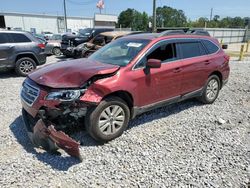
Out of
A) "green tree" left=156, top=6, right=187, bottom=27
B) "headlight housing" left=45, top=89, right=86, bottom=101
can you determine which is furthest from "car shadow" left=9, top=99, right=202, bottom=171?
"green tree" left=156, top=6, right=187, bottom=27

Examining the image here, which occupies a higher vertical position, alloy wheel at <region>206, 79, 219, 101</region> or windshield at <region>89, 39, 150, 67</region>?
windshield at <region>89, 39, 150, 67</region>

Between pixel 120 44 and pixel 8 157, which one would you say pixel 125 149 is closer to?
pixel 8 157

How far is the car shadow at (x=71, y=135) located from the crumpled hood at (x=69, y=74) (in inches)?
39.2

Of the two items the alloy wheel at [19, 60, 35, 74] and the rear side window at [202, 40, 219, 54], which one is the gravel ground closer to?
the rear side window at [202, 40, 219, 54]

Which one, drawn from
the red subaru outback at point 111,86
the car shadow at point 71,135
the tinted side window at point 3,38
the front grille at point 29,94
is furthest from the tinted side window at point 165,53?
the tinted side window at point 3,38

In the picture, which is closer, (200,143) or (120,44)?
(200,143)

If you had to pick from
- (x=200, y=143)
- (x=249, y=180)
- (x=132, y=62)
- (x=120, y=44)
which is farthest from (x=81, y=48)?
(x=249, y=180)

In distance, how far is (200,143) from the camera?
3773mm

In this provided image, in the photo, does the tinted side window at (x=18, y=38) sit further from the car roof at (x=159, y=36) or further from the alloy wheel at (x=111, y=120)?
the alloy wheel at (x=111, y=120)

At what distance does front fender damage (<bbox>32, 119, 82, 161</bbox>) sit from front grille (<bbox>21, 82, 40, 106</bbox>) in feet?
1.35

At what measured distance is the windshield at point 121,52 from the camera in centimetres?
411

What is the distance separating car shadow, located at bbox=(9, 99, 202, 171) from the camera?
3.22 m

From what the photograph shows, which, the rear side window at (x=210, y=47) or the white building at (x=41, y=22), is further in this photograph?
the white building at (x=41, y=22)

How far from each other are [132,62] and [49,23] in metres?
53.7
